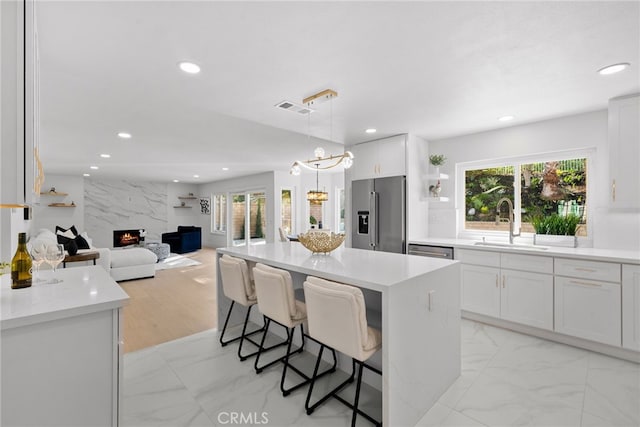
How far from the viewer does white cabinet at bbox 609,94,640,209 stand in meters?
2.70

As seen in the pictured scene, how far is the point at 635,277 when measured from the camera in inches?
98.0

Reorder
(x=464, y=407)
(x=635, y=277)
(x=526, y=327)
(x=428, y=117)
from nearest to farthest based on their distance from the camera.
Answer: (x=464, y=407) < (x=635, y=277) < (x=526, y=327) < (x=428, y=117)

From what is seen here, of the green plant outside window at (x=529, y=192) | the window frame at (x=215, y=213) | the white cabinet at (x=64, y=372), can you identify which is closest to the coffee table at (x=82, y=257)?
the white cabinet at (x=64, y=372)

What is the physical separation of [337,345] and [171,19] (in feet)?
6.60

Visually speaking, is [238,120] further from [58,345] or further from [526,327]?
[526,327]

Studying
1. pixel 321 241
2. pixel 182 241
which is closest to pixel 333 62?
pixel 321 241

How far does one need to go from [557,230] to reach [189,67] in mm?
4006

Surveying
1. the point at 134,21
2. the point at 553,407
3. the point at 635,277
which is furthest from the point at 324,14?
the point at 635,277

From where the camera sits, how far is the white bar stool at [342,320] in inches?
62.7

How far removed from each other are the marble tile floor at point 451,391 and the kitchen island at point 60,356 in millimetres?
696

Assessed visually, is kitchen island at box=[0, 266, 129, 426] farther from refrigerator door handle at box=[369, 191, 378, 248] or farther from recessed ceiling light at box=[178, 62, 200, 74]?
refrigerator door handle at box=[369, 191, 378, 248]

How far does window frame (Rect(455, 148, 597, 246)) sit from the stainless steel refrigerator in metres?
0.88

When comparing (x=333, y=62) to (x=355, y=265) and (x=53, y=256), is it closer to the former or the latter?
(x=355, y=265)

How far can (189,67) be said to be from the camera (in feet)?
7.06
